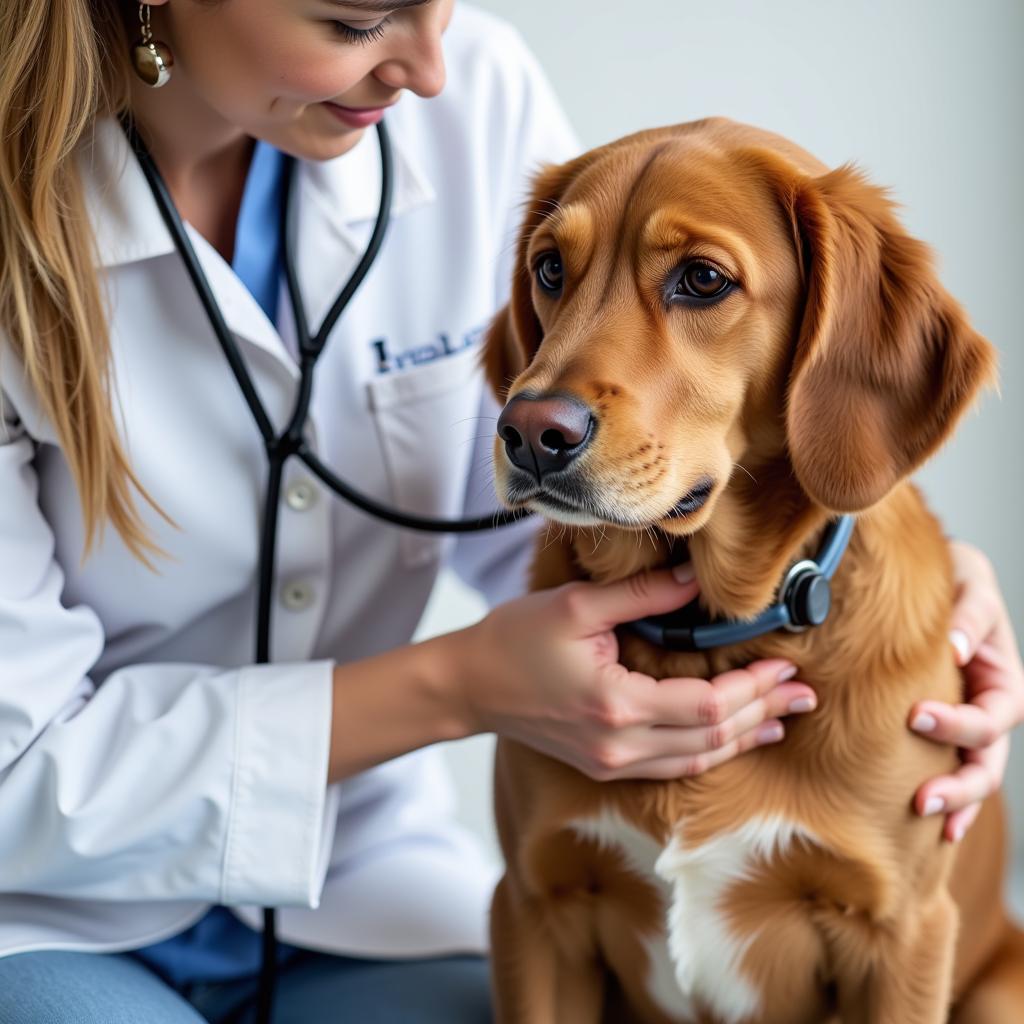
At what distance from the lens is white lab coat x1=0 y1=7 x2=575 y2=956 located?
147cm

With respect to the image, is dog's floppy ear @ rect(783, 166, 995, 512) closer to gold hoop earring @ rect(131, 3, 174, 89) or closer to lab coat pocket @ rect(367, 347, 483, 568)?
lab coat pocket @ rect(367, 347, 483, 568)

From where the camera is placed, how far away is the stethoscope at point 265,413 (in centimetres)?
152

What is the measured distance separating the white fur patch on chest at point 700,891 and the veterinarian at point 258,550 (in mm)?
82

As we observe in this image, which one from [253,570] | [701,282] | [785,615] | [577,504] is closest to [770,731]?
[785,615]

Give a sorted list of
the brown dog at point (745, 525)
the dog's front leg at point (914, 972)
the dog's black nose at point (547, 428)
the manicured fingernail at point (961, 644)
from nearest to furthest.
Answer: the dog's black nose at point (547, 428)
the brown dog at point (745, 525)
the dog's front leg at point (914, 972)
the manicured fingernail at point (961, 644)

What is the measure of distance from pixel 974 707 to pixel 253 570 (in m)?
0.89

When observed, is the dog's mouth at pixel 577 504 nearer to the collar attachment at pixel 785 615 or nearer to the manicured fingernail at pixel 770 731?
the collar attachment at pixel 785 615

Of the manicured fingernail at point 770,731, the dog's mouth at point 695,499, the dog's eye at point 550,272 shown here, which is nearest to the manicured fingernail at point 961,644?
the manicured fingernail at point 770,731

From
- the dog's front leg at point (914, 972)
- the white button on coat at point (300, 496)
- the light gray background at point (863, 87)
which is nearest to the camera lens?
the dog's front leg at point (914, 972)

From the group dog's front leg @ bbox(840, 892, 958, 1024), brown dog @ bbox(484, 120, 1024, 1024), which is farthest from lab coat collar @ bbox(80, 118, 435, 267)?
dog's front leg @ bbox(840, 892, 958, 1024)

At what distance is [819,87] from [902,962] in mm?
1640

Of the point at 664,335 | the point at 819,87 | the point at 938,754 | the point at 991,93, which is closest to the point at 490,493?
the point at 664,335

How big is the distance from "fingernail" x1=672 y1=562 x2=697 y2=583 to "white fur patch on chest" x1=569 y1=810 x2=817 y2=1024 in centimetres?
27

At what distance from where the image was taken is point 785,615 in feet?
4.57
